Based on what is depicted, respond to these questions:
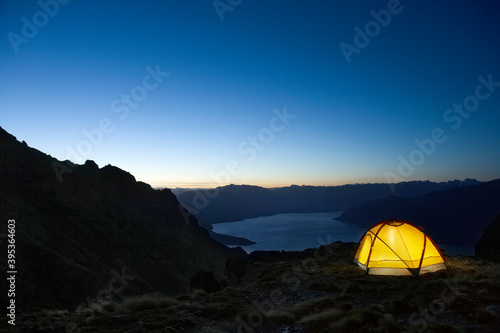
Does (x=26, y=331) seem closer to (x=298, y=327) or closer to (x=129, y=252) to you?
(x=298, y=327)

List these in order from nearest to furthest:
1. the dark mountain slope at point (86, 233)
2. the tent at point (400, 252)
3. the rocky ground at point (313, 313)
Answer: the rocky ground at point (313, 313)
the tent at point (400, 252)
the dark mountain slope at point (86, 233)

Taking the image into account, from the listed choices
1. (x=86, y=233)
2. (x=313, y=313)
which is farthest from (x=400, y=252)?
(x=86, y=233)

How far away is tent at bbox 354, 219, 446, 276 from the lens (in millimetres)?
12213

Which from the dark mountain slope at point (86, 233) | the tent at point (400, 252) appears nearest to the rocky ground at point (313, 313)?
the tent at point (400, 252)

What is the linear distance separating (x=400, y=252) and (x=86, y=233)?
51114mm

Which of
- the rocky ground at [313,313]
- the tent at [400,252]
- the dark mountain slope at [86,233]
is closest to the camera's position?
the rocky ground at [313,313]

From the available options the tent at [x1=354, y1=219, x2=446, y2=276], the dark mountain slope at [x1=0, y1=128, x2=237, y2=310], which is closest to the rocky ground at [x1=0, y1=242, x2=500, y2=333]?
the tent at [x1=354, y1=219, x2=446, y2=276]

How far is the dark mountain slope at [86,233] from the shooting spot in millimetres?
26016

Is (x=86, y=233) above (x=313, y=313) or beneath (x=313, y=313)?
above

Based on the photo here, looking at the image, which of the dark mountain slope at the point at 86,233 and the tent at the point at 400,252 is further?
the dark mountain slope at the point at 86,233

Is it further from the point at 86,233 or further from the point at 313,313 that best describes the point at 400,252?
the point at 86,233

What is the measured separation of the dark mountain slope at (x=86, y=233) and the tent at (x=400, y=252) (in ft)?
80.2

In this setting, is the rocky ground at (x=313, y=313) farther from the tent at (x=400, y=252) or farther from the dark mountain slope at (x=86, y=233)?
the dark mountain slope at (x=86, y=233)

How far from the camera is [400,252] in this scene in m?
12.5
